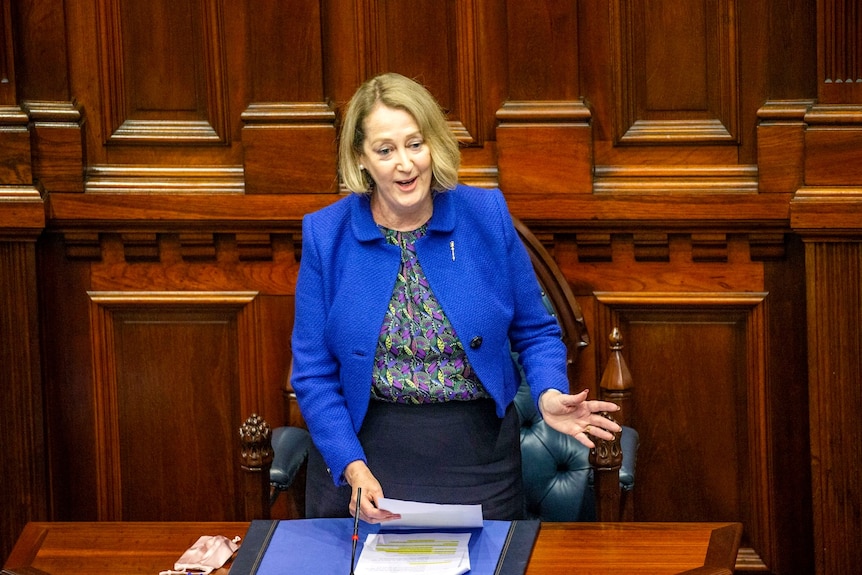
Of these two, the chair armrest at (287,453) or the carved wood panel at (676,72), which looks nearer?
the chair armrest at (287,453)

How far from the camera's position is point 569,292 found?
11.9 ft

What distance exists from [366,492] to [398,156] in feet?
2.47

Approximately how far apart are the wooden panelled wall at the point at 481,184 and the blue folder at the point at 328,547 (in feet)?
4.05

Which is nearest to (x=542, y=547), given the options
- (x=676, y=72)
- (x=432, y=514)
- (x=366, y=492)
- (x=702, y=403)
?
(x=432, y=514)

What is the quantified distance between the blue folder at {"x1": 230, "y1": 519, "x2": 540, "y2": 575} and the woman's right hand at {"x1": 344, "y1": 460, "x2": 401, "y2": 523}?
35 mm

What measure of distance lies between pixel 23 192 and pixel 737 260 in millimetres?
2053

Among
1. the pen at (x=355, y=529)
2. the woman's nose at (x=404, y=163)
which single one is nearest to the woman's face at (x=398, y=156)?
the woman's nose at (x=404, y=163)

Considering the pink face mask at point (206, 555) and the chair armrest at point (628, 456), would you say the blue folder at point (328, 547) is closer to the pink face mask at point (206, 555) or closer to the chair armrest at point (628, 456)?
the pink face mask at point (206, 555)

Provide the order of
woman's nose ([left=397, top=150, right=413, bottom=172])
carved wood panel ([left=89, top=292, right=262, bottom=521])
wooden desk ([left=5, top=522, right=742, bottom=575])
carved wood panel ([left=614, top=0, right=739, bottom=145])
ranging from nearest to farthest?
wooden desk ([left=5, top=522, right=742, bottom=575]) → woman's nose ([left=397, top=150, right=413, bottom=172]) → carved wood panel ([left=614, top=0, right=739, bottom=145]) → carved wood panel ([left=89, top=292, right=262, bottom=521])

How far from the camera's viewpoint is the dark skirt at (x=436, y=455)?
2979 millimetres

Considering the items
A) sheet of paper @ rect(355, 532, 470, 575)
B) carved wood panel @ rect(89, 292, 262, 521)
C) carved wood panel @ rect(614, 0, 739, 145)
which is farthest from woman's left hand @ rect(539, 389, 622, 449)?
carved wood panel @ rect(89, 292, 262, 521)

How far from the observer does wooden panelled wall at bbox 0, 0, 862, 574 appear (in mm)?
3631

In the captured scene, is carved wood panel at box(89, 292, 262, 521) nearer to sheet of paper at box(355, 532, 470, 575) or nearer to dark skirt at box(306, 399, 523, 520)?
dark skirt at box(306, 399, 523, 520)

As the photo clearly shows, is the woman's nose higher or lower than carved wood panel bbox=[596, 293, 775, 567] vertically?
higher
